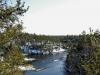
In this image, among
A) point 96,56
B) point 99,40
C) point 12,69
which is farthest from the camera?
point 99,40

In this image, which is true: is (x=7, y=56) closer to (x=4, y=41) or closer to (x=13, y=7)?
(x=4, y=41)

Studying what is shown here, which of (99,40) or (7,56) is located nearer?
(7,56)

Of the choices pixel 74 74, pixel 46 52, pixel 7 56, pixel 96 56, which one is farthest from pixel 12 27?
pixel 46 52

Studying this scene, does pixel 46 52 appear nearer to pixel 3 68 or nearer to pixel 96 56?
pixel 96 56

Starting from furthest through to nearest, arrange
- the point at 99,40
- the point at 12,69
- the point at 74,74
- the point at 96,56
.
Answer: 1. the point at 74,74
2. the point at 99,40
3. the point at 96,56
4. the point at 12,69

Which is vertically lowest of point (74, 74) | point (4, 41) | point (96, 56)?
point (74, 74)

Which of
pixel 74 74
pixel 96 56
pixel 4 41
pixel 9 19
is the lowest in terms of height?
pixel 74 74

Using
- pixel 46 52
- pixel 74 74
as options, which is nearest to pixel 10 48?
pixel 74 74

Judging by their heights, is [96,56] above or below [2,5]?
below

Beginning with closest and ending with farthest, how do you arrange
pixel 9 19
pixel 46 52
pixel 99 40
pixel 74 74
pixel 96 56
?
pixel 9 19
pixel 96 56
pixel 99 40
pixel 74 74
pixel 46 52
